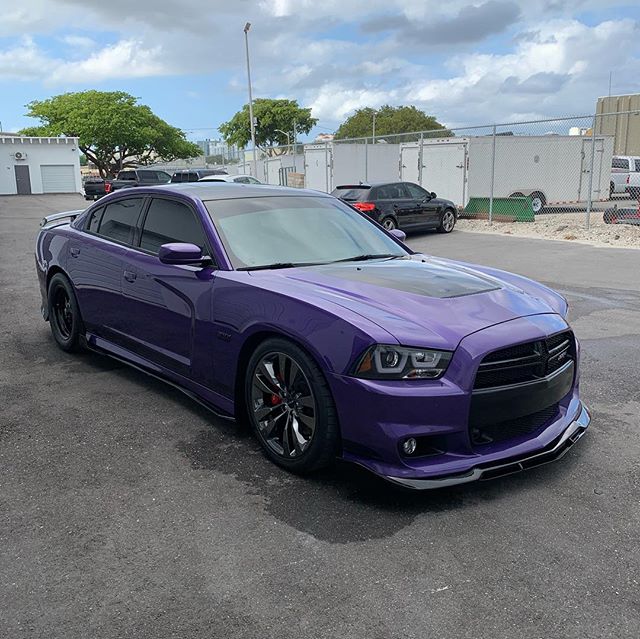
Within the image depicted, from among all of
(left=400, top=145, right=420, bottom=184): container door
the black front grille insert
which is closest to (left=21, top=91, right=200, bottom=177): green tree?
(left=400, top=145, right=420, bottom=184): container door

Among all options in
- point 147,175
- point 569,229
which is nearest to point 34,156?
point 147,175

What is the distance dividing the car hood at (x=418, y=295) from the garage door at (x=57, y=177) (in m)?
51.6

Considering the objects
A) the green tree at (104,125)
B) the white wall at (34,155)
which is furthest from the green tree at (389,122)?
the white wall at (34,155)

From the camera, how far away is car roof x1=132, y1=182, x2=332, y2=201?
4.58 m

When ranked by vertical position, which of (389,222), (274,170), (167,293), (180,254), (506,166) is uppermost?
(506,166)

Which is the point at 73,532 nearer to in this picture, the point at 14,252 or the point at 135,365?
the point at 135,365

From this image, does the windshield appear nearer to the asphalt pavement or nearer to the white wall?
the asphalt pavement

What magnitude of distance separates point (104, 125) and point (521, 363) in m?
60.5

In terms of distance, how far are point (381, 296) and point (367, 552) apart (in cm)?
131

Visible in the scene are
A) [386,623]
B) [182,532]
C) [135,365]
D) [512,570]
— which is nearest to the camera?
[386,623]

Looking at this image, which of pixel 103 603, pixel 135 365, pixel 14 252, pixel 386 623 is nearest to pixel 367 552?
pixel 386 623

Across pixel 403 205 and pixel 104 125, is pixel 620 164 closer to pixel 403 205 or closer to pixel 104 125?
pixel 403 205

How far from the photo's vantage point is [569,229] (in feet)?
55.6

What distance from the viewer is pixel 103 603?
252cm
